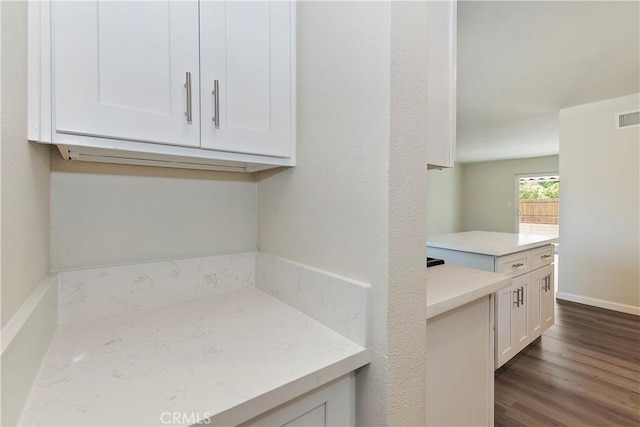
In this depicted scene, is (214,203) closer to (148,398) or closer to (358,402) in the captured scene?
(148,398)

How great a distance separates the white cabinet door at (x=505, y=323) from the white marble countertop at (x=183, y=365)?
1599 mm

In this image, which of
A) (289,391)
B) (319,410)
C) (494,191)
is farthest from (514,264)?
(494,191)

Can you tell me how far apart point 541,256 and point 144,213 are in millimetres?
2927

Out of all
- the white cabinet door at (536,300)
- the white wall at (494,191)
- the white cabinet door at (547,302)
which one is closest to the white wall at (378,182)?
the white cabinet door at (536,300)

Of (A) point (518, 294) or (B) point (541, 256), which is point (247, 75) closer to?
(A) point (518, 294)

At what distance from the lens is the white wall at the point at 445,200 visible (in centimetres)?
767

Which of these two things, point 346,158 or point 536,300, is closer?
point 346,158

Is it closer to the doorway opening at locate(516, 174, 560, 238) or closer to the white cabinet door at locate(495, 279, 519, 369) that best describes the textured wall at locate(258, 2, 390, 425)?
the white cabinet door at locate(495, 279, 519, 369)

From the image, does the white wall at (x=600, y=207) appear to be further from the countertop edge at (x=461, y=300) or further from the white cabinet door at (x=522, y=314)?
the countertop edge at (x=461, y=300)

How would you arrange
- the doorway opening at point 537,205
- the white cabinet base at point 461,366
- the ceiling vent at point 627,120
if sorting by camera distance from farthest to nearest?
1. the doorway opening at point 537,205
2. the ceiling vent at point 627,120
3. the white cabinet base at point 461,366

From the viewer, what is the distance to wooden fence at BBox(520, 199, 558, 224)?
24.3 ft

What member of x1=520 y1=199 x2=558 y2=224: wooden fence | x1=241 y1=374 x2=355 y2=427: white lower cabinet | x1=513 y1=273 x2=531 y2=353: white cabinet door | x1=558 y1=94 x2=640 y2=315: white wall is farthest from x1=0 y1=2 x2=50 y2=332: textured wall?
x1=520 y1=199 x2=558 y2=224: wooden fence

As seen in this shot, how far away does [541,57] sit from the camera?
2395 millimetres

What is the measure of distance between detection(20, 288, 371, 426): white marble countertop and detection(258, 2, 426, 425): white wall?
125 mm
